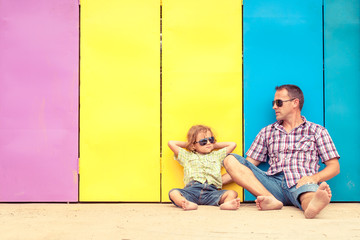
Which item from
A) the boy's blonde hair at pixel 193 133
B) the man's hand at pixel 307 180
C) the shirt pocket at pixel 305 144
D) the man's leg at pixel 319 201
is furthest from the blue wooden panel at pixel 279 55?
the man's leg at pixel 319 201

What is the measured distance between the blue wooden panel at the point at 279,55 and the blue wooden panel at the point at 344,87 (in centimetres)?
10

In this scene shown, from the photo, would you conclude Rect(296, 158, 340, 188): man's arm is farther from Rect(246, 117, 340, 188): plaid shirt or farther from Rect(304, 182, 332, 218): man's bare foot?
Rect(304, 182, 332, 218): man's bare foot

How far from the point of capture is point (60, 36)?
14.4 feet

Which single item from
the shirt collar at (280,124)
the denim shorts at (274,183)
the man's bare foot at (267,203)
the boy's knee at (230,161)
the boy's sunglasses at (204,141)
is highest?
the shirt collar at (280,124)

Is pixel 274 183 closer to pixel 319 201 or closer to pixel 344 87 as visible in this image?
pixel 319 201

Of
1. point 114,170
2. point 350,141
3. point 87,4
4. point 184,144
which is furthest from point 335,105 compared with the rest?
point 87,4

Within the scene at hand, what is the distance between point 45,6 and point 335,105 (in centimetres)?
325

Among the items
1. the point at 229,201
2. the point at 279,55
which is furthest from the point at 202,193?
the point at 279,55

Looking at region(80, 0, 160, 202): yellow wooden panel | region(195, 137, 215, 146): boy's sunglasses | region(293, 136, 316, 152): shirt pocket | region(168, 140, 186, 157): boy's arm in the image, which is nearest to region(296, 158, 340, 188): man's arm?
region(293, 136, 316, 152): shirt pocket

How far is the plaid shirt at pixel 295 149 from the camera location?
404cm

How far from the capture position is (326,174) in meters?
3.95

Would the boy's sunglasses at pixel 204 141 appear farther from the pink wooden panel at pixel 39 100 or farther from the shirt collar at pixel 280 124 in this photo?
the pink wooden panel at pixel 39 100

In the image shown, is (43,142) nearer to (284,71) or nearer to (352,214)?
(284,71)

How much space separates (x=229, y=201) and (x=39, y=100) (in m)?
2.22
